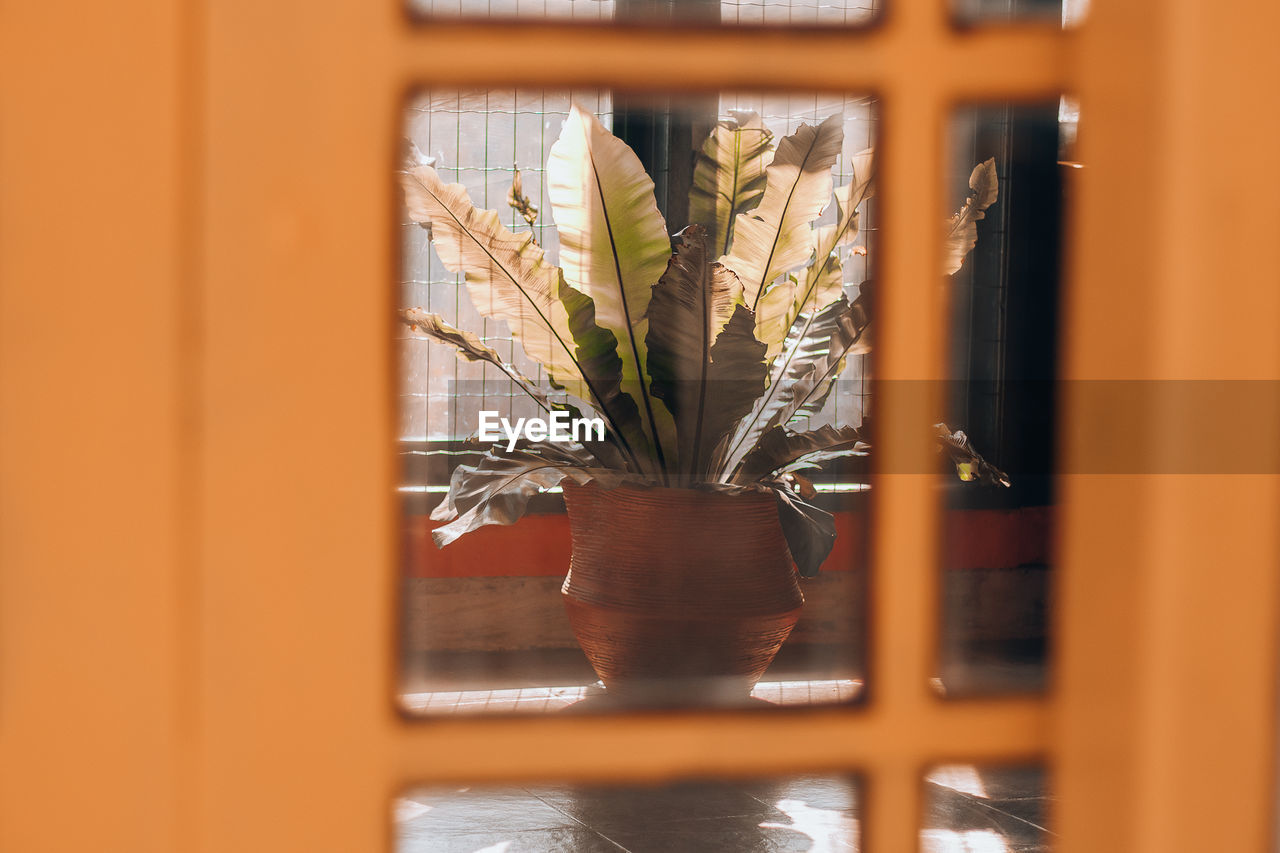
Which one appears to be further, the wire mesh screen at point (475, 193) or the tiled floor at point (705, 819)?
the wire mesh screen at point (475, 193)

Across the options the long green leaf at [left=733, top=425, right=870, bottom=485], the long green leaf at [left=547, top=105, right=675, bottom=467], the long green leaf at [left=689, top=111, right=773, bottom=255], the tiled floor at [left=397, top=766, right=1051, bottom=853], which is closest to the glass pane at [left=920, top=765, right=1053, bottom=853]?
the tiled floor at [left=397, top=766, right=1051, bottom=853]

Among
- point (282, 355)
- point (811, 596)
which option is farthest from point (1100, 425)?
point (811, 596)

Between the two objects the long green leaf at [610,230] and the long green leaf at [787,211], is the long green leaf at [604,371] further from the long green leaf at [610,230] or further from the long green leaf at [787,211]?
the long green leaf at [787,211]

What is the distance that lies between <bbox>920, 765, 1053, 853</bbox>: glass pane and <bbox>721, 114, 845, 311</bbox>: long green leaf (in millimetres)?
797

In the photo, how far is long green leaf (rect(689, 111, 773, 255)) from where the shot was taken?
159 centimetres

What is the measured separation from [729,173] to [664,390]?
1.23 feet

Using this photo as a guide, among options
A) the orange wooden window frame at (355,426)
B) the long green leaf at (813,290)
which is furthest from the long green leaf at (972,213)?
the orange wooden window frame at (355,426)

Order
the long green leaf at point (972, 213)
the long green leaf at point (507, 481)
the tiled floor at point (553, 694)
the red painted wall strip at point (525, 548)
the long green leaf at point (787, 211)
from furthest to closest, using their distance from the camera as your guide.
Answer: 1. the red painted wall strip at point (525, 548)
2. the tiled floor at point (553, 694)
3. the long green leaf at point (972, 213)
4. the long green leaf at point (787, 211)
5. the long green leaf at point (507, 481)

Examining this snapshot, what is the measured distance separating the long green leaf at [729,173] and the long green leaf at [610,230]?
206 millimetres

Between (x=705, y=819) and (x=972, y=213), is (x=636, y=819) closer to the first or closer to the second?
(x=705, y=819)

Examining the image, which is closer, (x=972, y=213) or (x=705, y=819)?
(x=705, y=819)

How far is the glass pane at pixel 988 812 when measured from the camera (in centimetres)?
122

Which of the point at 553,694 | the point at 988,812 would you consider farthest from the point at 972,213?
the point at 553,694

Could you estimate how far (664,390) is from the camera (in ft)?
5.15
